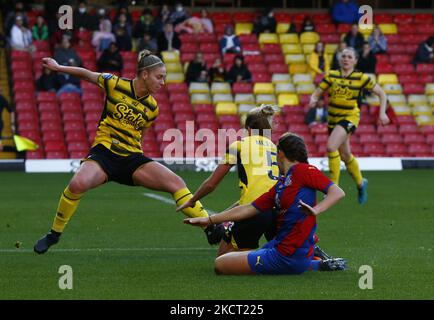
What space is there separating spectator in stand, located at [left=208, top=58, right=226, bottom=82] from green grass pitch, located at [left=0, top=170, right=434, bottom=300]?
9427mm

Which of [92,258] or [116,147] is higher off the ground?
[116,147]

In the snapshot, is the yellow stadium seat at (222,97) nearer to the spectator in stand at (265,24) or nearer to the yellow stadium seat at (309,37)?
the spectator in stand at (265,24)

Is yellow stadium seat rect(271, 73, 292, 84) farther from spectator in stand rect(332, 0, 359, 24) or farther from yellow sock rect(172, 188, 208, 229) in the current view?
yellow sock rect(172, 188, 208, 229)

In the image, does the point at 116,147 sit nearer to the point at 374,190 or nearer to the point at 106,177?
the point at 106,177

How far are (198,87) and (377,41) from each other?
5206mm

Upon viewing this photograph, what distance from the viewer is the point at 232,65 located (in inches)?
1121

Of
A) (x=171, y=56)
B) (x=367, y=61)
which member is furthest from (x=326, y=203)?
(x=171, y=56)

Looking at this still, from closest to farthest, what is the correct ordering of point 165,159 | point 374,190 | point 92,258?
point 92,258 < point 374,190 < point 165,159

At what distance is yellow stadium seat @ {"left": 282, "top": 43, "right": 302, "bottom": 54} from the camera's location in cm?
2989

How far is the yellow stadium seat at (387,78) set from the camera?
95.9 feet

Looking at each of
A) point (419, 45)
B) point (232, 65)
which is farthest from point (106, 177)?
point (419, 45)

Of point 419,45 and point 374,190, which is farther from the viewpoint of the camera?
point 419,45
